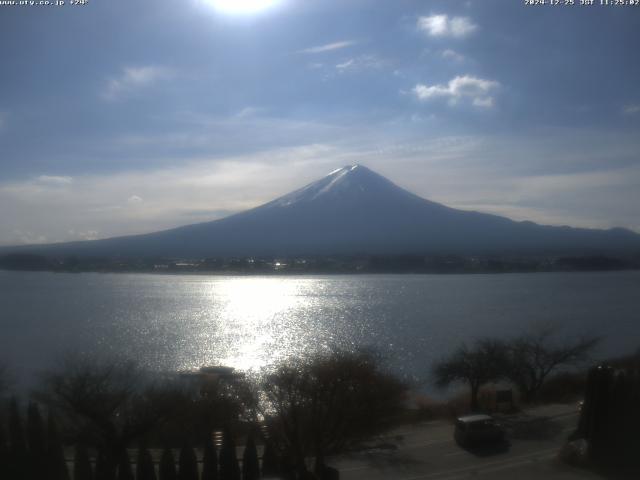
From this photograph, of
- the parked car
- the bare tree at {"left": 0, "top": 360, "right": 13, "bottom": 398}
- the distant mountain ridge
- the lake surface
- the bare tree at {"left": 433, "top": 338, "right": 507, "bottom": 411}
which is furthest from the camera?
the distant mountain ridge

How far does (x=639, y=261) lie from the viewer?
2977 cm

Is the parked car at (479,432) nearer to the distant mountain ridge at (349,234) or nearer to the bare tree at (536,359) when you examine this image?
the bare tree at (536,359)

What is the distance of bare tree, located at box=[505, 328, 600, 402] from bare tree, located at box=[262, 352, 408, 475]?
3426 millimetres

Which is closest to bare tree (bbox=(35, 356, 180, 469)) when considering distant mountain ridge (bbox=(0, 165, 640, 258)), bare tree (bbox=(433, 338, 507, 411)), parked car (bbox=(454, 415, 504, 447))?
parked car (bbox=(454, 415, 504, 447))

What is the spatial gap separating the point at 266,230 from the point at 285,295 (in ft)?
87.2

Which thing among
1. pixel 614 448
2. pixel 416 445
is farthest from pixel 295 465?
pixel 614 448

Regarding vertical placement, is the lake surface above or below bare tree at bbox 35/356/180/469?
below

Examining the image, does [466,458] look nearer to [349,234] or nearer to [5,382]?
[5,382]

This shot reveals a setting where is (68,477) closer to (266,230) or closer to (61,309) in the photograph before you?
(61,309)

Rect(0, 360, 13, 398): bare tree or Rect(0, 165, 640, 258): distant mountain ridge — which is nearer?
Rect(0, 360, 13, 398): bare tree

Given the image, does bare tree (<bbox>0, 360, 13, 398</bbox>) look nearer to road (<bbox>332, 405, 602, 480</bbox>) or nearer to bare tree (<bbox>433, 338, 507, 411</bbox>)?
road (<bbox>332, 405, 602, 480</bbox>)

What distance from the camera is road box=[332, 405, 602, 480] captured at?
5.14m

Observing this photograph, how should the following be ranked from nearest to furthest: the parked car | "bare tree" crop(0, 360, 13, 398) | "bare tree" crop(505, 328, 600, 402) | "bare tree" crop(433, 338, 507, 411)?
1. the parked car
2. "bare tree" crop(0, 360, 13, 398)
3. "bare tree" crop(433, 338, 507, 411)
4. "bare tree" crop(505, 328, 600, 402)

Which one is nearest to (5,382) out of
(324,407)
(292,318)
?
(324,407)
